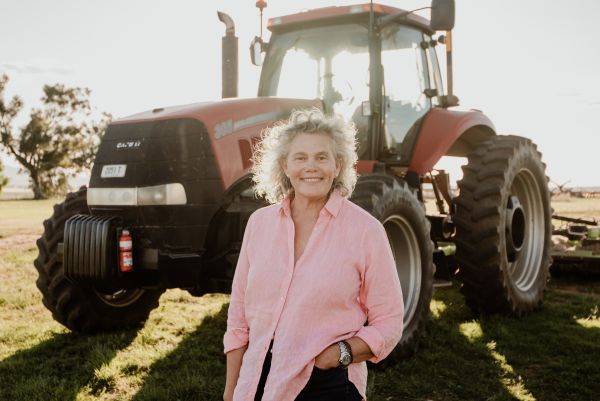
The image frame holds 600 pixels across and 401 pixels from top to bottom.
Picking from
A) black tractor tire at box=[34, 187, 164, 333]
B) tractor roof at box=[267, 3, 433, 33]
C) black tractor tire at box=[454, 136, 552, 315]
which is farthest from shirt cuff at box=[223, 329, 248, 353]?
tractor roof at box=[267, 3, 433, 33]

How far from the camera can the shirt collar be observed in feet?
6.27

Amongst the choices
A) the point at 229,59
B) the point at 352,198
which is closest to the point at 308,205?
the point at 352,198

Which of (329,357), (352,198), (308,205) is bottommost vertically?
(329,357)

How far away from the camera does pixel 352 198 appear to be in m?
3.97

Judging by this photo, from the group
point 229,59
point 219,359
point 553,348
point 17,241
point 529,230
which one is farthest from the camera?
point 17,241

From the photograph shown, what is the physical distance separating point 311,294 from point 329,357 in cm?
18

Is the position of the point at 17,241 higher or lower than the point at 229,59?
lower

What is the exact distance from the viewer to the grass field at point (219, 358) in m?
3.65

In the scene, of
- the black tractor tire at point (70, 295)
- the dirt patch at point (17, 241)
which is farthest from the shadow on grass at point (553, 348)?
the dirt patch at point (17, 241)

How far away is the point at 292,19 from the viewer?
5043 mm

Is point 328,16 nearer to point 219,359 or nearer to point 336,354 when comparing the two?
point 219,359

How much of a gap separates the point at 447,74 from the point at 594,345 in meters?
2.59

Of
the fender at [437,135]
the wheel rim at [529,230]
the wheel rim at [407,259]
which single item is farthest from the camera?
the wheel rim at [529,230]

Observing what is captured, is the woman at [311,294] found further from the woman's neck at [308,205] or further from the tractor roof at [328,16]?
the tractor roof at [328,16]
